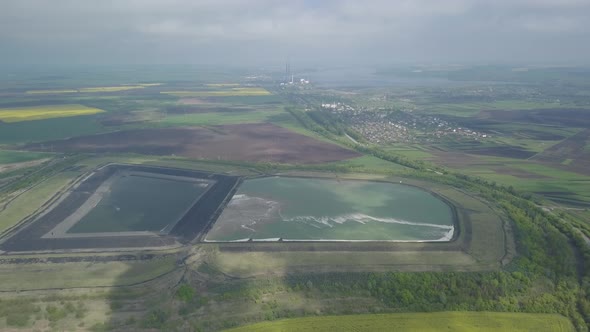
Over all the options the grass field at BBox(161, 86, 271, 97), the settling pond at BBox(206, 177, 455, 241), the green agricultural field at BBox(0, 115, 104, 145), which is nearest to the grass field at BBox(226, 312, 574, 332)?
the settling pond at BBox(206, 177, 455, 241)

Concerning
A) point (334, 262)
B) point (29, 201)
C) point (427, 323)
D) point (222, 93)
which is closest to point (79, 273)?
point (29, 201)

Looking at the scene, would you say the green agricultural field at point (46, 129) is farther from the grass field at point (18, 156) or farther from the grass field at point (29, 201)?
the grass field at point (29, 201)

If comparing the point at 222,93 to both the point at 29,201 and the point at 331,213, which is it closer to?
the point at 29,201

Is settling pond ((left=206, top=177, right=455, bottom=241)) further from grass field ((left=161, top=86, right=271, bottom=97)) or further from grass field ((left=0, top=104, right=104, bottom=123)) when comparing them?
grass field ((left=161, top=86, right=271, bottom=97))

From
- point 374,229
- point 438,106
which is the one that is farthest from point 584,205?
point 438,106

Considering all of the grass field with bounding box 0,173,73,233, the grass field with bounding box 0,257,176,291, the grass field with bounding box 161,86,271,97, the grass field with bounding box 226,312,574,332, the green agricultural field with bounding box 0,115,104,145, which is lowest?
the grass field with bounding box 226,312,574,332

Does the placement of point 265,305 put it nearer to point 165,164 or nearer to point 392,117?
point 165,164

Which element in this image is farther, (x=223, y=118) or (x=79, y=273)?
(x=223, y=118)
